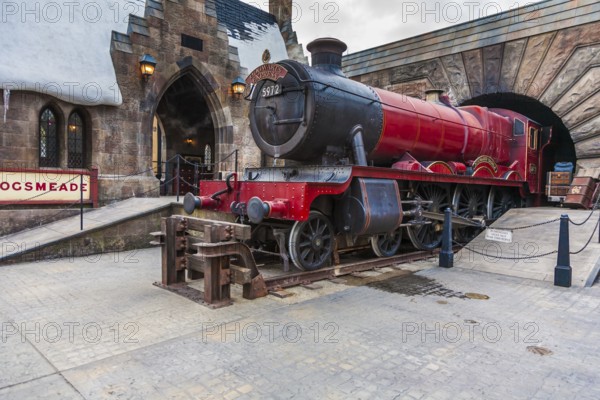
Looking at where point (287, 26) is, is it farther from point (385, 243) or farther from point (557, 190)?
point (385, 243)

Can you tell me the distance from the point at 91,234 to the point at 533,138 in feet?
34.7

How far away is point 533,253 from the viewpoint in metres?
6.93

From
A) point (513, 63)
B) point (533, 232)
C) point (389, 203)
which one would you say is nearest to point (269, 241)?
point (389, 203)

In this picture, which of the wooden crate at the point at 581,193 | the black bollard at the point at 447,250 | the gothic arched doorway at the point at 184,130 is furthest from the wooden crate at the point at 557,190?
the gothic arched doorway at the point at 184,130

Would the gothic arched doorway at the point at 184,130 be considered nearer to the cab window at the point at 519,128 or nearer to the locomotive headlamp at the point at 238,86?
the locomotive headlamp at the point at 238,86

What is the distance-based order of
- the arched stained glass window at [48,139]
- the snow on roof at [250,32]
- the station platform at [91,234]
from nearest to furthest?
the station platform at [91,234], the arched stained glass window at [48,139], the snow on roof at [250,32]

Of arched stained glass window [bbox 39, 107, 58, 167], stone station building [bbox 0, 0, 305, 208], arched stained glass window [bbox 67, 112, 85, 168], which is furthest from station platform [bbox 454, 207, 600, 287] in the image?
arched stained glass window [bbox 39, 107, 58, 167]

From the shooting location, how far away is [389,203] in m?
5.96

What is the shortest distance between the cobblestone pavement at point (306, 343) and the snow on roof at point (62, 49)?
4870 millimetres

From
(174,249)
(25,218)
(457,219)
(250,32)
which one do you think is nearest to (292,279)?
(174,249)

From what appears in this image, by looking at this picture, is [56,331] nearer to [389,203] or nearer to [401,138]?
[389,203]

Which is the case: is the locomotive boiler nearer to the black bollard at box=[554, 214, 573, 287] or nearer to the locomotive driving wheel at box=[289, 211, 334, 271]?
the locomotive driving wheel at box=[289, 211, 334, 271]

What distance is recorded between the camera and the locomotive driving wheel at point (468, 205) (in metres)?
8.30

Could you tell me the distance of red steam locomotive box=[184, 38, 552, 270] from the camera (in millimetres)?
5441
